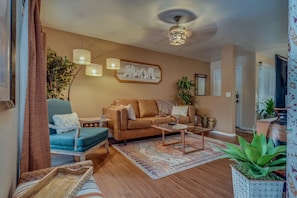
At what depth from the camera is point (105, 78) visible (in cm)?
404

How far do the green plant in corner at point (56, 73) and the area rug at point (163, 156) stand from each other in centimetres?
152

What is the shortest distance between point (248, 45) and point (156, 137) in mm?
3275

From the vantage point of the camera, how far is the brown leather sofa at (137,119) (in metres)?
3.26

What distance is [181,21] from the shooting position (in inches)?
115

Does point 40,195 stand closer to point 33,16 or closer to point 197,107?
point 33,16

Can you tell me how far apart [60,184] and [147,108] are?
3266mm

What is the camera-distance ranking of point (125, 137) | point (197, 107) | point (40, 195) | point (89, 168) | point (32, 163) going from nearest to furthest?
point (40, 195) < point (89, 168) < point (32, 163) < point (125, 137) < point (197, 107)

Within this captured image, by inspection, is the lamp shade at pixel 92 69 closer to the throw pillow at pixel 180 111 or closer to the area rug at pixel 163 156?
the area rug at pixel 163 156

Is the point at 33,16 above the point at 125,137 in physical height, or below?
above

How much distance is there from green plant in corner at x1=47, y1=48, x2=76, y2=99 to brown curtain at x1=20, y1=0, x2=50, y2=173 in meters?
1.83

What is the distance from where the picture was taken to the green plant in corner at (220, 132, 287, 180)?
87cm

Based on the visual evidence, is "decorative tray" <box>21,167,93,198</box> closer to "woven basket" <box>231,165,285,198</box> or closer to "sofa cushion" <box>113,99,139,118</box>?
"woven basket" <box>231,165,285,198</box>

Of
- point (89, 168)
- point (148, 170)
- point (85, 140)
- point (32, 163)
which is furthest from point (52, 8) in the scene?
point (148, 170)

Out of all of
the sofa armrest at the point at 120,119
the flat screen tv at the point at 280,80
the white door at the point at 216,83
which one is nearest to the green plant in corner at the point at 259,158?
the flat screen tv at the point at 280,80
